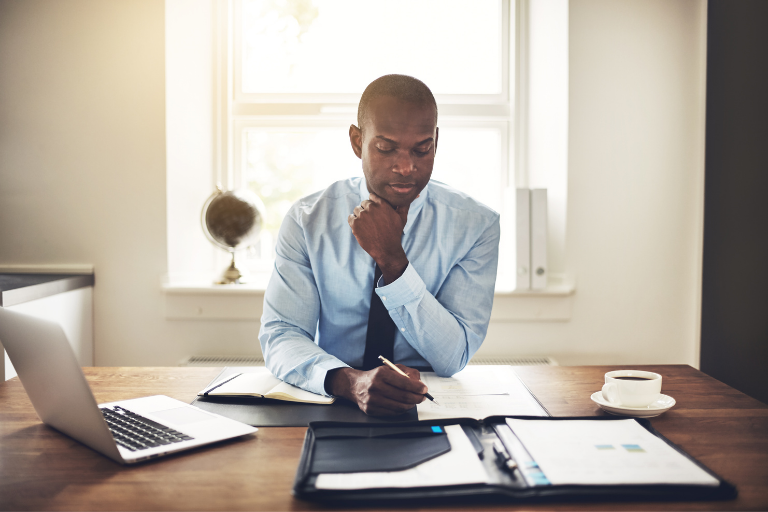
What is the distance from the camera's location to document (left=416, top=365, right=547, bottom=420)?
2.99 feet

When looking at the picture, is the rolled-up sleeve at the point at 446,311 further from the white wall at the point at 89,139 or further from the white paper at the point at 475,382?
the white wall at the point at 89,139

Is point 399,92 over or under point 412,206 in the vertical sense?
over

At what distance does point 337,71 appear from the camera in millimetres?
2400

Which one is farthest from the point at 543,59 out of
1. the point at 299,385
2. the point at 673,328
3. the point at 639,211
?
the point at 299,385

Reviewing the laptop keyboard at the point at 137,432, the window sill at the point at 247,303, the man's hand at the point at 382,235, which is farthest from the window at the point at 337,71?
the laptop keyboard at the point at 137,432

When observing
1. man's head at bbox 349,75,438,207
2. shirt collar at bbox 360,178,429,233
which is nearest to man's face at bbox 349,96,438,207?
man's head at bbox 349,75,438,207

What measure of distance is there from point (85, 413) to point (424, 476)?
0.46 m

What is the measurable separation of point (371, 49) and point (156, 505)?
218 cm

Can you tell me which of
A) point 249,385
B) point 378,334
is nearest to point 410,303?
point 378,334

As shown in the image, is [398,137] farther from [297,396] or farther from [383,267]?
[297,396]

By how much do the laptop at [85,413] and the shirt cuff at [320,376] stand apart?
0.64 ft

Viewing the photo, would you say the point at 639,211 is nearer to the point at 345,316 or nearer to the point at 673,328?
the point at 673,328

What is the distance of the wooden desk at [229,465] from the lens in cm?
61

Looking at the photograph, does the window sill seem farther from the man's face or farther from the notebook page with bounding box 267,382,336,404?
the notebook page with bounding box 267,382,336,404
